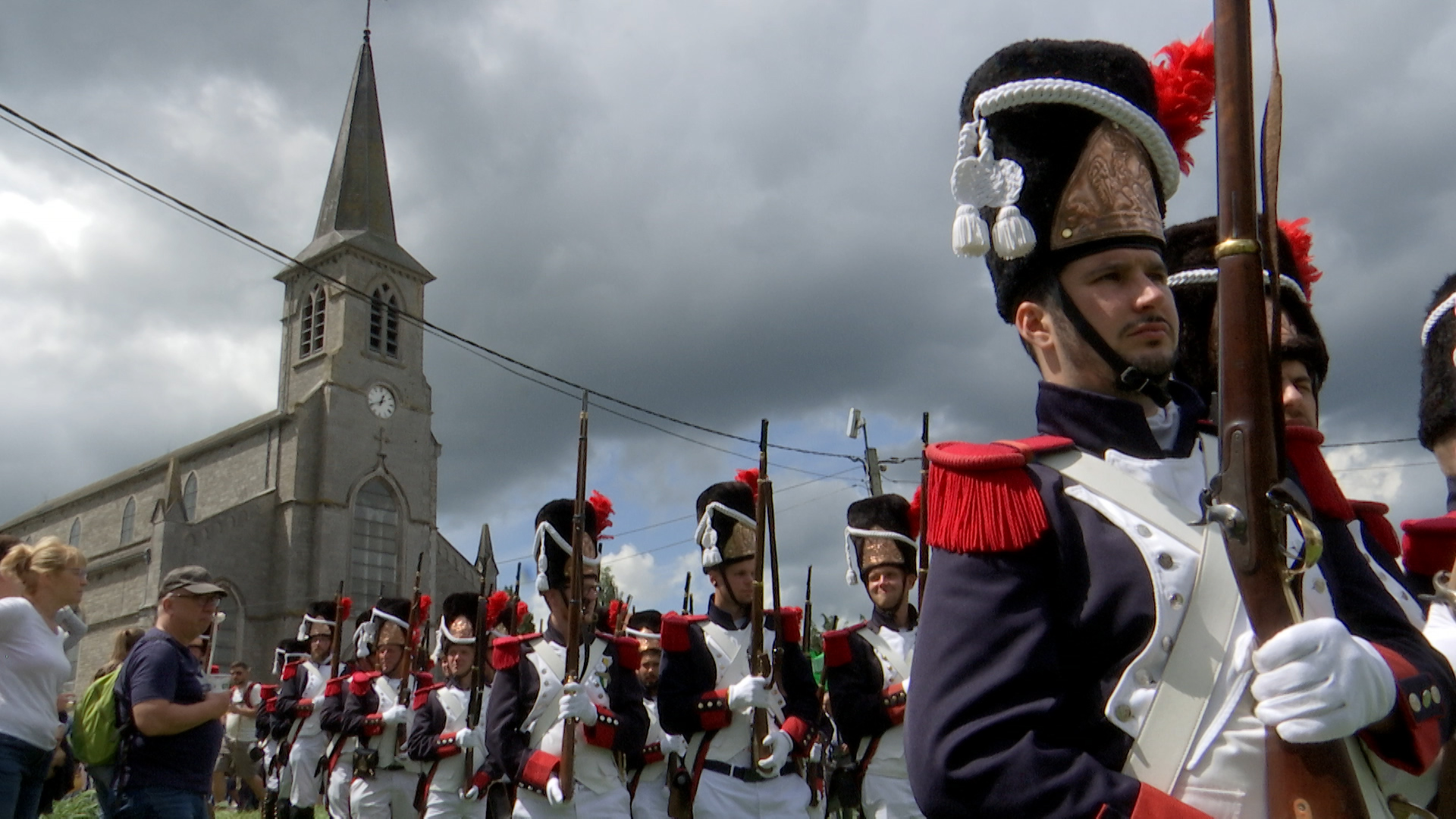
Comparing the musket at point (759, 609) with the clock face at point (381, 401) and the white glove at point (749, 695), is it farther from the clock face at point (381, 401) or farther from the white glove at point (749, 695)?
the clock face at point (381, 401)

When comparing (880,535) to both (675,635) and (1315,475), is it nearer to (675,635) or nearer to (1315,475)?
(675,635)

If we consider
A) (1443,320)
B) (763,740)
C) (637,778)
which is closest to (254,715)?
(637,778)

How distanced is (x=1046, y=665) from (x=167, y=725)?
17.0 ft

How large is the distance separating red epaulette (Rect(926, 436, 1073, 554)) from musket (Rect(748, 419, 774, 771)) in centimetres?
471

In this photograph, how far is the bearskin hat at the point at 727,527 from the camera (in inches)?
294

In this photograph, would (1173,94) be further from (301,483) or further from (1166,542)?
(301,483)

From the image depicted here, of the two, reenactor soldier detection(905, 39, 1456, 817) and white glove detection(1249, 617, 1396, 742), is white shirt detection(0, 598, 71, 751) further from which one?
white glove detection(1249, 617, 1396, 742)

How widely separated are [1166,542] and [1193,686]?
25 cm

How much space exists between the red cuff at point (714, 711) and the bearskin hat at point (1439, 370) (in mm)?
4170

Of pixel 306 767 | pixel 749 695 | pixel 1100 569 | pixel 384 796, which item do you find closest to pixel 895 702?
pixel 749 695

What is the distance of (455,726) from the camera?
10.8 metres

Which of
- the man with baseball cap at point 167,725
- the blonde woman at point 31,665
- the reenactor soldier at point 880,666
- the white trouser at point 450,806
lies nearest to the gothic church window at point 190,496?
the white trouser at point 450,806

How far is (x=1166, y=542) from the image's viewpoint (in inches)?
77.7

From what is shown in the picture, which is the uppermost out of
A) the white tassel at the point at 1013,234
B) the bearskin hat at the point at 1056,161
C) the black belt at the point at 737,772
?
the bearskin hat at the point at 1056,161
